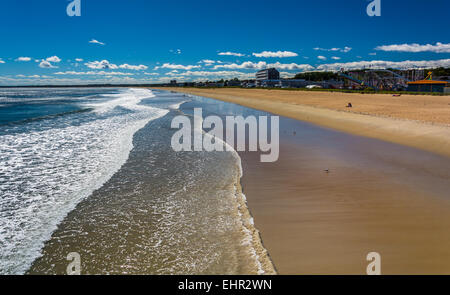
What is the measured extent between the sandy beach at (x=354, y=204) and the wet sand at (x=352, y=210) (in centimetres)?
1

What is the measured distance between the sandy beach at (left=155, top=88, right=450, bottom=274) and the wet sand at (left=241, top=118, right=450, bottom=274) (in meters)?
0.01

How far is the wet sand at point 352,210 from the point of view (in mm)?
4137

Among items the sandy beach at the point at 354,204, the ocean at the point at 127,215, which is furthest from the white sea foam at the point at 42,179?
the sandy beach at the point at 354,204

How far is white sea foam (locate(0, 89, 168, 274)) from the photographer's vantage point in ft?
16.2

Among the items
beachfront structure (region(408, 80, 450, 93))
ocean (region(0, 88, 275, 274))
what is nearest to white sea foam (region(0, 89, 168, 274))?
ocean (region(0, 88, 275, 274))

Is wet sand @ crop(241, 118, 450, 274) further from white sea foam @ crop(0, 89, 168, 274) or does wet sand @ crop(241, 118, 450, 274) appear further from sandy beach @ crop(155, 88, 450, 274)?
white sea foam @ crop(0, 89, 168, 274)

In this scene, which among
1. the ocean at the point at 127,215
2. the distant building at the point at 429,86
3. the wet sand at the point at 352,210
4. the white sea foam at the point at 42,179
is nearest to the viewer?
the wet sand at the point at 352,210

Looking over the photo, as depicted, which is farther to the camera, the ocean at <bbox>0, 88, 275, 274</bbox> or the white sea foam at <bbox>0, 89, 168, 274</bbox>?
the white sea foam at <bbox>0, 89, 168, 274</bbox>

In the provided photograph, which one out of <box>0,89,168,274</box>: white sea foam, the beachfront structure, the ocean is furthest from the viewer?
the beachfront structure

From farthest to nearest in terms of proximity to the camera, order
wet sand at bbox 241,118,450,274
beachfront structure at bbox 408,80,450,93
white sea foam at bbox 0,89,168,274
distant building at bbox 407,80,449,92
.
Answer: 1. distant building at bbox 407,80,449,92
2. beachfront structure at bbox 408,80,450,93
3. white sea foam at bbox 0,89,168,274
4. wet sand at bbox 241,118,450,274

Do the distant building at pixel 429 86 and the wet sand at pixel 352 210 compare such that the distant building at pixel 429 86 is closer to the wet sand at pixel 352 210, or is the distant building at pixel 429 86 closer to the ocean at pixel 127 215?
the wet sand at pixel 352 210

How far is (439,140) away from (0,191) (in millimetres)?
15446

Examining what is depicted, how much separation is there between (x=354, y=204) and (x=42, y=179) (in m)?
8.37
